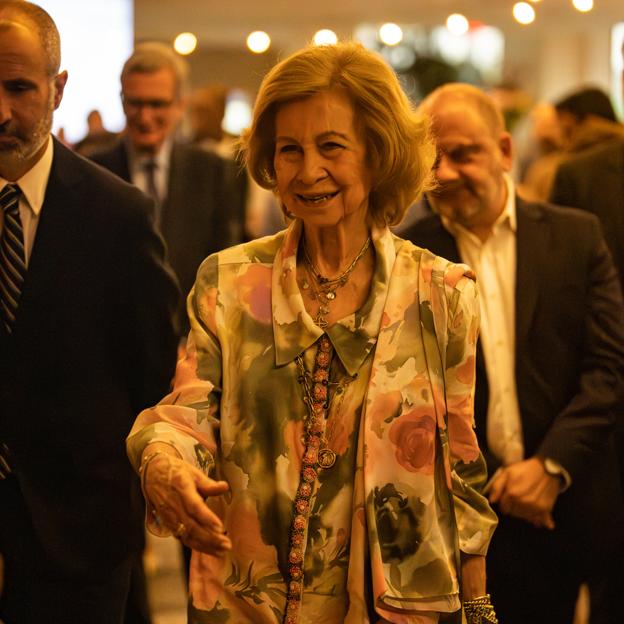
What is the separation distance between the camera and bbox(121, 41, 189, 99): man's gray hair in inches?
196

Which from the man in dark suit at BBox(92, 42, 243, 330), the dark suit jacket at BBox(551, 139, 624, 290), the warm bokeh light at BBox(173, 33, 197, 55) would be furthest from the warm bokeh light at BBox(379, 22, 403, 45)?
the dark suit jacket at BBox(551, 139, 624, 290)

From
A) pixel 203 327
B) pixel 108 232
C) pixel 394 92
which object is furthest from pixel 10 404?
pixel 394 92

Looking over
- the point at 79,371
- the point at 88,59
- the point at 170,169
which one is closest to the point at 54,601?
the point at 79,371

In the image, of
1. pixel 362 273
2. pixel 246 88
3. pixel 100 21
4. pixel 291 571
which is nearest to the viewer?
pixel 291 571

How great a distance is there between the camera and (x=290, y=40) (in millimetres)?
15516

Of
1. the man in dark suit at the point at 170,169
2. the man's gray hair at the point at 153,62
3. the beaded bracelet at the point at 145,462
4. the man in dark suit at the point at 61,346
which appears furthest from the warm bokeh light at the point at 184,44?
the beaded bracelet at the point at 145,462

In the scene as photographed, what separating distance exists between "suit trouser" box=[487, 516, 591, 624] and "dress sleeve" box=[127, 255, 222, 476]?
4.43 ft

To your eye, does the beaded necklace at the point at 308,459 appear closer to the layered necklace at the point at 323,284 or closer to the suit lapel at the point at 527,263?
the layered necklace at the point at 323,284

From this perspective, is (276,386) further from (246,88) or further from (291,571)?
(246,88)

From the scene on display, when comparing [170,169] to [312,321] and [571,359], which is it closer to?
[571,359]

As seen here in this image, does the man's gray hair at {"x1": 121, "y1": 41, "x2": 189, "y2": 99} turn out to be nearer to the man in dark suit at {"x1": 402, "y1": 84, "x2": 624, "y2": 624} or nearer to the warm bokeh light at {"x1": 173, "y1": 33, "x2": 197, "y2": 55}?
the man in dark suit at {"x1": 402, "y1": 84, "x2": 624, "y2": 624}

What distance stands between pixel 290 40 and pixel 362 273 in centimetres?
1363

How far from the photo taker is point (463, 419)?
2.27 metres

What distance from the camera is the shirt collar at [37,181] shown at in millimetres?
2891
